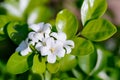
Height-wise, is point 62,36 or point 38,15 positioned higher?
point 62,36

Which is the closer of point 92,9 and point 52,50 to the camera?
point 52,50

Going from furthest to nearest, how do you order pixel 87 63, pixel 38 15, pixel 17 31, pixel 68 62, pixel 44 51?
pixel 38 15
pixel 87 63
pixel 68 62
pixel 17 31
pixel 44 51

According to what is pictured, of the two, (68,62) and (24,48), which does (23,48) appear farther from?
(68,62)

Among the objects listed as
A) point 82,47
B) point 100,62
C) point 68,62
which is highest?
point 82,47

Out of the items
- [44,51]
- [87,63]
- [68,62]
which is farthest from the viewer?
[87,63]

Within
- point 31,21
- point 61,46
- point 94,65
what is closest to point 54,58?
point 61,46

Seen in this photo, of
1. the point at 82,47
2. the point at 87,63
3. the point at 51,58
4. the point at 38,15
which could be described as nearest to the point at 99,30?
the point at 82,47

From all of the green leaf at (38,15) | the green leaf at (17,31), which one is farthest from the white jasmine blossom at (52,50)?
the green leaf at (38,15)

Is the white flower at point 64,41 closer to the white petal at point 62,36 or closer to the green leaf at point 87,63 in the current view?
the white petal at point 62,36
